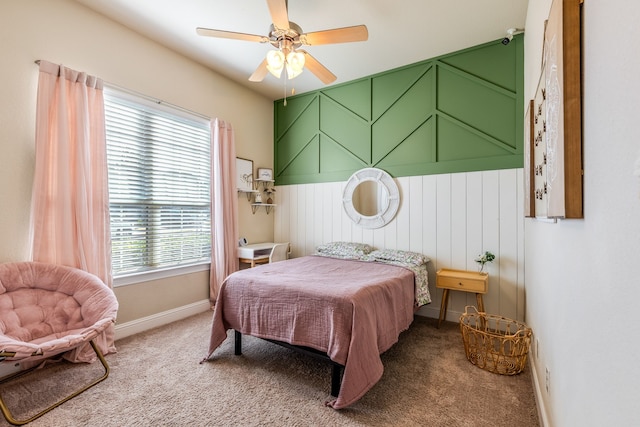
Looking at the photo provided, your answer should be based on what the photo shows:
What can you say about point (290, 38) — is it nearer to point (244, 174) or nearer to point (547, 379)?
point (244, 174)

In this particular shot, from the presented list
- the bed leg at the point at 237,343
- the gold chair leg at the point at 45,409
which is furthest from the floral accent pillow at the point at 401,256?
the gold chair leg at the point at 45,409

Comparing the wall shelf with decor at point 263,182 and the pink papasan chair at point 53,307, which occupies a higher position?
the wall shelf with decor at point 263,182

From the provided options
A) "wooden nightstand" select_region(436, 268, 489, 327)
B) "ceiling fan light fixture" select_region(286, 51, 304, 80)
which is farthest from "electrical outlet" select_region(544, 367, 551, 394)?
"ceiling fan light fixture" select_region(286, 51, 304, 80)

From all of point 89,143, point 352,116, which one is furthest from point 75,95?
point 352,116

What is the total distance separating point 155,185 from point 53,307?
1.41m

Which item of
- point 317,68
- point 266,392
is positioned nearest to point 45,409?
point 266,392

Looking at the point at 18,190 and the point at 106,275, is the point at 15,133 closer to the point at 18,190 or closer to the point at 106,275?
the point at 18,190

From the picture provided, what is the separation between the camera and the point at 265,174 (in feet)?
14.5

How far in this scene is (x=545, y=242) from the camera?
1630 millimetres

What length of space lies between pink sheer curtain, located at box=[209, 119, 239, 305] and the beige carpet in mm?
1144

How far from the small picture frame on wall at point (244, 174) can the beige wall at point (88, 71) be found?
0.45ft

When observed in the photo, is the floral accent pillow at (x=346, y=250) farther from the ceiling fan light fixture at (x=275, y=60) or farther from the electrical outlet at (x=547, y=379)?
the ceiling fan light fixture at (x=275, y=60)

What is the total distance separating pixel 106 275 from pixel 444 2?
3767 millimetres

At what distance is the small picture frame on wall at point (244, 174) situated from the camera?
402cm
